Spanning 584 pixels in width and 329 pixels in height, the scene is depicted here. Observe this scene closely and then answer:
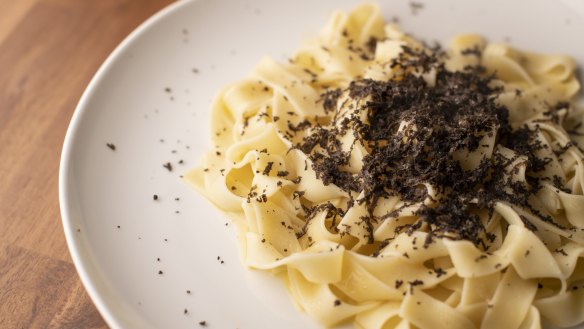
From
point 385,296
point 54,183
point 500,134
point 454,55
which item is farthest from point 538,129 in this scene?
point 54,183

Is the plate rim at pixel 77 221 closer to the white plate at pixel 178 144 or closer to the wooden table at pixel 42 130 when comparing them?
the white plate at pixel 178 144

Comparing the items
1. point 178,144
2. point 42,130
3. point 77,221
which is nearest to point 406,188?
point 178,144

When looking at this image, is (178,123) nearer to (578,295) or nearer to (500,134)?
(500,134)

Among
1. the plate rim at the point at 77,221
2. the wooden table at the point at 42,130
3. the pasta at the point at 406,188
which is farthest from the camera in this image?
the wooden table at the point at 42,130

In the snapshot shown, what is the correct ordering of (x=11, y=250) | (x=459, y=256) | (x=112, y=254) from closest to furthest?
(x=459, y=256)
(x=112, y=254)
(x=11, y=250)

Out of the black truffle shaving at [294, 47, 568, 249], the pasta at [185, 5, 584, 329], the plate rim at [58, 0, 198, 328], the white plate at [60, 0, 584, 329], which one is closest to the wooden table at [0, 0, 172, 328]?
the plate rim at [58, 0, 198, 328]

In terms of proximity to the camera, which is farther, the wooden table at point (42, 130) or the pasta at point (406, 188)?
the wooden table at point (42, 130)

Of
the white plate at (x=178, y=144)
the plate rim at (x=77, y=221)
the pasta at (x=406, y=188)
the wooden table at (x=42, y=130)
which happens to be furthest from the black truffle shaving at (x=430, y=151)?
the wooden table at (x=42, y=130)

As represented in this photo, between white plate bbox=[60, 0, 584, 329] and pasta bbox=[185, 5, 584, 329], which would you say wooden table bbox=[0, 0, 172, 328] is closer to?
white plate bbox=[60, 0, 584, 329]
